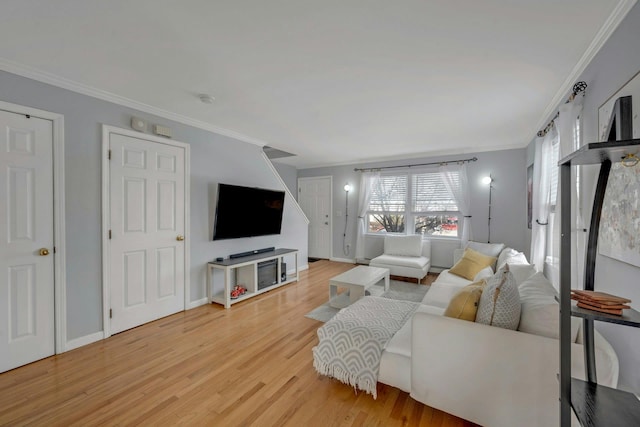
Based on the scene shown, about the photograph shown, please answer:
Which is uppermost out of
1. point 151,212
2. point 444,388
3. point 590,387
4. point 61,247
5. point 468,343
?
point 151,212

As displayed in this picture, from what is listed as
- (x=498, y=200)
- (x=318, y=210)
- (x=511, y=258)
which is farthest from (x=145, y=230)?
(x=498, y=200)

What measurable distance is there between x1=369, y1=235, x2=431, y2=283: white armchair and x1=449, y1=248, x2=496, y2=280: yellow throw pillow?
82 centimetres

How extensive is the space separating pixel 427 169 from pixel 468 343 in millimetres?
4301

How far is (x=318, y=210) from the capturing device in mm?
6664

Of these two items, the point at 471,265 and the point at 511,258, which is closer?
the point at 511,258

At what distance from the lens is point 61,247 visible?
2361mm

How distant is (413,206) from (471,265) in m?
2.07

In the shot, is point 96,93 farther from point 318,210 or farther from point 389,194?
point 389,194

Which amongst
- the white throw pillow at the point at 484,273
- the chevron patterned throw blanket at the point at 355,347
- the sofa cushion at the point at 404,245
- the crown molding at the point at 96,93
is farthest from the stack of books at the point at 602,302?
the sofa cushion at the point at 404,245

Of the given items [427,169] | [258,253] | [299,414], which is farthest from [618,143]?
[427,169]

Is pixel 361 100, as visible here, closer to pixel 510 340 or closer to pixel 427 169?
pixel 510 340

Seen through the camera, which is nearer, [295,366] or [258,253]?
[295,366]

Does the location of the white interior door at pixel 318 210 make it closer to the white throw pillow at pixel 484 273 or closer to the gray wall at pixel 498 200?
the gray wall at pixel 498 200

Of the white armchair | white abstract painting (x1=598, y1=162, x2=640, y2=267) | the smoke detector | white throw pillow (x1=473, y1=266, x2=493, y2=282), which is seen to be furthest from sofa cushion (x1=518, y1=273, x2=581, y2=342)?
the smoke detector
